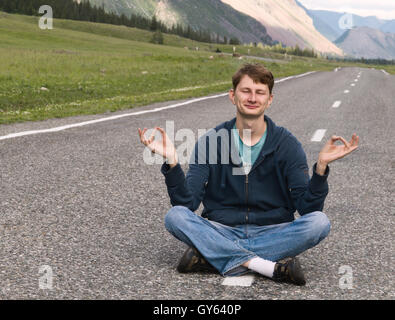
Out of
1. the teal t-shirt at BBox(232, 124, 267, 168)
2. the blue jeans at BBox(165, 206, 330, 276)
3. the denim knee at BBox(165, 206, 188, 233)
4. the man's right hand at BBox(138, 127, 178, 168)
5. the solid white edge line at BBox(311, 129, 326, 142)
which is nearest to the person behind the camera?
the man's right hand at BBox(138, 127, 178, 168)

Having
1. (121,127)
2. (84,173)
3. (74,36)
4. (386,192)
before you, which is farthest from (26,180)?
(74,36)

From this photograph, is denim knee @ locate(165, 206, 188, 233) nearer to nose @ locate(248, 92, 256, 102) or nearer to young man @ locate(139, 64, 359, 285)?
young man @ locate(139, 64, 359, 285)

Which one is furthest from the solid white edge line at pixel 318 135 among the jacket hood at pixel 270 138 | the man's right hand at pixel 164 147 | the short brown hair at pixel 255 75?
the man's right hand at pixel 164 147

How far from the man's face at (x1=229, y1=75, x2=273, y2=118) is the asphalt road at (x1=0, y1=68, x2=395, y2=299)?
111 cm

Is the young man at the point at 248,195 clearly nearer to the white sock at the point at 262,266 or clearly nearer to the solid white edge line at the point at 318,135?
the white sock at the point at 262,266

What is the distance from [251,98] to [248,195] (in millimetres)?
667

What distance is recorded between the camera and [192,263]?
389 centimetres

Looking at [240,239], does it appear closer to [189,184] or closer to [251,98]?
[189,184]

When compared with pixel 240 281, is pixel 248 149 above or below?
above

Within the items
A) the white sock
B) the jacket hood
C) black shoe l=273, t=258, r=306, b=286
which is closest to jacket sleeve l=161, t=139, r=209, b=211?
the jacket hood

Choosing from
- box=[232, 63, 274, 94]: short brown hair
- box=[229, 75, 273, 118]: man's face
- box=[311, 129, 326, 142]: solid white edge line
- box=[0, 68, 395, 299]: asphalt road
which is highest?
box=[232, 63, 274, 94]: short brown hair

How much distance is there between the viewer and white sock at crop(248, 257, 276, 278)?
381 centimetres

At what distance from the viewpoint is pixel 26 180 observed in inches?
261

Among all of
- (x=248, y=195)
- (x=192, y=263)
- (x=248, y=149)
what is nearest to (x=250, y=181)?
(x=248, y=195)
